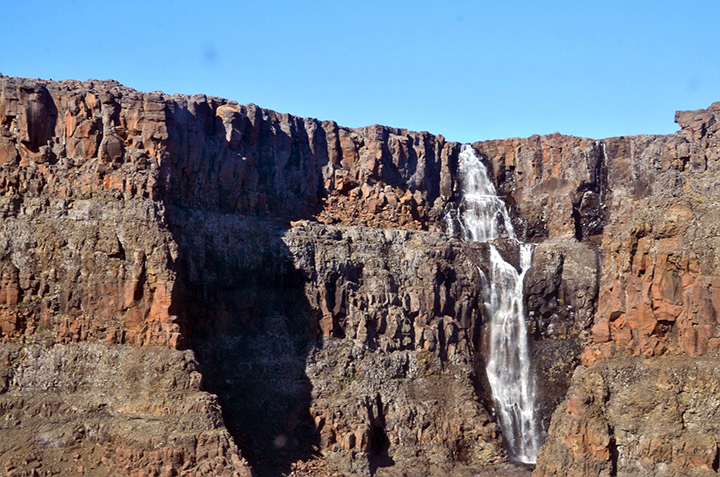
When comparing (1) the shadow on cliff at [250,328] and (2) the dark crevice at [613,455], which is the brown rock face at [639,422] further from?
(1) the shadow on cliff at [250,328]

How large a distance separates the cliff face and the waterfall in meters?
1.20

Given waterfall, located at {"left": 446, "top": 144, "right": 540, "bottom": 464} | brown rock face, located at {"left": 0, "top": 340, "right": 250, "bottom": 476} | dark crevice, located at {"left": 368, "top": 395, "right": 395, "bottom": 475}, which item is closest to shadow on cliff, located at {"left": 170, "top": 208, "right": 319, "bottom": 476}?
dark crevice, located at {"left": 368, "top": 395, "right": 395, "bottom": 475}

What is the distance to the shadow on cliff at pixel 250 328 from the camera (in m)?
83.9

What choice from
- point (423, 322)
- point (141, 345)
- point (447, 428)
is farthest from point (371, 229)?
point (141, 345)

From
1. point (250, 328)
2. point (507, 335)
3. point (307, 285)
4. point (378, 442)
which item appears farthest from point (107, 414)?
point (507, 335)

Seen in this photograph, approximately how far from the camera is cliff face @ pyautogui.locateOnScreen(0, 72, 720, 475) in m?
79.3

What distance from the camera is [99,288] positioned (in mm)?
79562

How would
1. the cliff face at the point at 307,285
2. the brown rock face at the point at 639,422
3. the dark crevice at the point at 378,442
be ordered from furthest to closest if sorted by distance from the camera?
the dark crevice at the point at 378,442, the cliff face at the point at 307,285, the brown rock face at the point at 639,422

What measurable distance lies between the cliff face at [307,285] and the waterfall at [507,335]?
1196 millimetres

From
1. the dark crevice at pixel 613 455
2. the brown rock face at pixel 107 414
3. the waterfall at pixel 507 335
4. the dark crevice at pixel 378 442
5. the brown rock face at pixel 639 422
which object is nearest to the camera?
the brown rock face at pixel 107 414

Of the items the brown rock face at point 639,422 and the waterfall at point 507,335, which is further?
the waterfall at point 507,335

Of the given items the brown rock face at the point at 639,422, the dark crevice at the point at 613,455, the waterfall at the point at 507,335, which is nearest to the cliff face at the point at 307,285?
the dark crevice at the point at 613,455

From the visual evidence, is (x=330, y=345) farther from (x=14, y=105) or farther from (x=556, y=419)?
(x=14, y=105)

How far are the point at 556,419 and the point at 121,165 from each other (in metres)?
36.3
